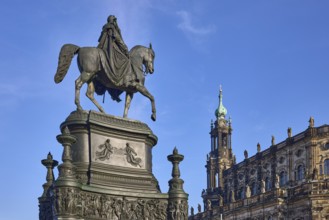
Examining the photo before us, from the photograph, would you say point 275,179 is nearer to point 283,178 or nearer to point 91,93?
point 283,178

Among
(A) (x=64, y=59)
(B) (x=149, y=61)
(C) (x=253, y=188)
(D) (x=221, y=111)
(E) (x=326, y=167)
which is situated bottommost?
(A) (x=64, y=59)

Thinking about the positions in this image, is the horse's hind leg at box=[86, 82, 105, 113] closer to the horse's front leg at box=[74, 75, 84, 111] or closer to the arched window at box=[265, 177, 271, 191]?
the horse's front leg at box=[74, 75, 84, 111]

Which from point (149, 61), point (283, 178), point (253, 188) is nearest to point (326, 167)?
point (283, 178)

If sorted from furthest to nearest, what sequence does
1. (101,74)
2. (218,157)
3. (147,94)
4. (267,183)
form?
1. (218,157)
2. (267,183)
3. (147,94)
4. (101,74)

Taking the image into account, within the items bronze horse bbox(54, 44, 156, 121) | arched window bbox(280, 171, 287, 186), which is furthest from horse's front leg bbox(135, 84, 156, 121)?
arched window bbox(280, 171, 287, 186)

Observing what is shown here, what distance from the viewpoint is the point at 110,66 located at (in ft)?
54.1

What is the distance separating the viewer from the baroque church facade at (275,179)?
6525 cm

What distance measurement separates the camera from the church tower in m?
96.1

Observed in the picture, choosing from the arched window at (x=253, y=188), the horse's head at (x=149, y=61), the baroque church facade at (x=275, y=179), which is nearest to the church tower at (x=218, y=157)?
the baroque church facade at (x=275, y=179)

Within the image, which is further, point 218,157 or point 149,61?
Result: point 218,157

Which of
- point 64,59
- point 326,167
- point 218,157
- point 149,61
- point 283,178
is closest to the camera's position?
point 64,59

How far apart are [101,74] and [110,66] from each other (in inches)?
14.3

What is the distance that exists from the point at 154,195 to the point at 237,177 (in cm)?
7669

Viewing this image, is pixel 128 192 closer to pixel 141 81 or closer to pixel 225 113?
pixel 141 81
